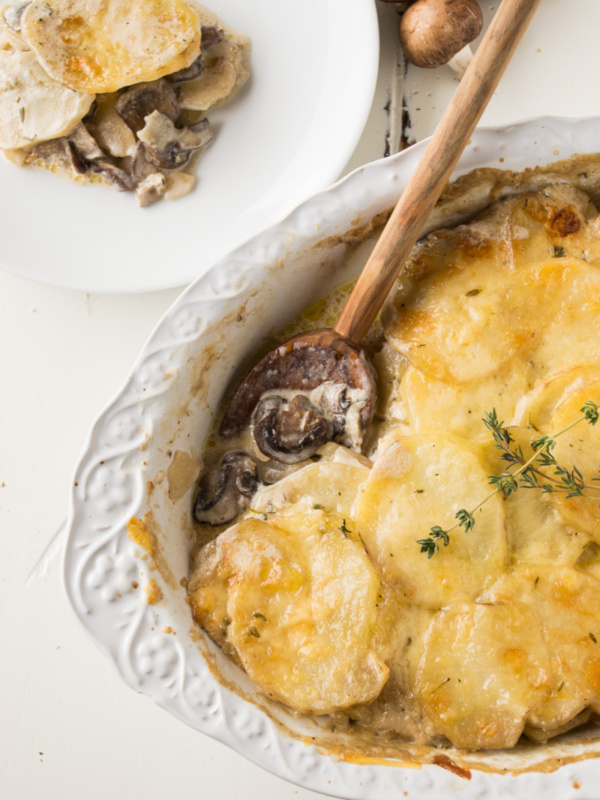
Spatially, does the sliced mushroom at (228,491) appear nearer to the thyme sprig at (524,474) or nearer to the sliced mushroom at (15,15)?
the thyme sprig at (524,474)

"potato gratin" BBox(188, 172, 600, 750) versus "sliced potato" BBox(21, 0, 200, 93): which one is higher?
"sliced potato" BBox(21, 0, 200, 93)

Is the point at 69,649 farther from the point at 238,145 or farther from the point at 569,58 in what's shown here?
the point at 569,58

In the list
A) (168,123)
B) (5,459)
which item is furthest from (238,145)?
(5,459)

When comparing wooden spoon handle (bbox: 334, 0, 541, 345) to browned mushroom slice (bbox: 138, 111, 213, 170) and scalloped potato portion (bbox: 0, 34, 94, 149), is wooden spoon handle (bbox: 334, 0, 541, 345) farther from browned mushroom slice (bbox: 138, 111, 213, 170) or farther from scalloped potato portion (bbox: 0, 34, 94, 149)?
scalloped potato portion (bbox: 0, 34, 94, 149)

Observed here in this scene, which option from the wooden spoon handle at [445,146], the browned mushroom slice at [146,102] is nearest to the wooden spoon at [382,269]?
the wooden spoon handle at [445,146]

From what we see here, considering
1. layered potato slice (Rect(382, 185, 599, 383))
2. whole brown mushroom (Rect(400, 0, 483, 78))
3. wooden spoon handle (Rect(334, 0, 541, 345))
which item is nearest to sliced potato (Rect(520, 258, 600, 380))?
layered potato slice (Rect(382, 185, 599, 383))
